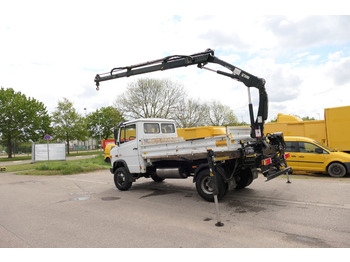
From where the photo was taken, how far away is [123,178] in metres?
8.80

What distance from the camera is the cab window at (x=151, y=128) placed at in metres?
8.57

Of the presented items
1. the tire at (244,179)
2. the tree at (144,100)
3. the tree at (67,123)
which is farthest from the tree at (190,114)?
the tire at (244,179)

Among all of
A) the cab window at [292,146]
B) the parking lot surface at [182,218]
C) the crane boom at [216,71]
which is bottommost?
the parking lot surface at [182,218]

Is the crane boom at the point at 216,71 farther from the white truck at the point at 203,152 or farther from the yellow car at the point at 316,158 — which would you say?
the yellow car at the point at 316,158

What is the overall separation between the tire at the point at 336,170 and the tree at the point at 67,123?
37.8 m

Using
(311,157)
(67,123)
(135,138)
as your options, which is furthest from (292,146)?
(67,123)

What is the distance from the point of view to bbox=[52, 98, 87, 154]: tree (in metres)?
39.6

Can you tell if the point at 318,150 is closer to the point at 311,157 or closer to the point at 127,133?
the point at 311,157

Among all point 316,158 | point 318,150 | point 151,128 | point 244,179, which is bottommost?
point 244,179

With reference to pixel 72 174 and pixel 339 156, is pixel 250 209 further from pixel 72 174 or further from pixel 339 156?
pixel 72 174

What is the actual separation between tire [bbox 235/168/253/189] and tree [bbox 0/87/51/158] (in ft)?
115

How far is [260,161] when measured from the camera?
635cm

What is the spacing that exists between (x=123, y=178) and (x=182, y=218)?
13.2ft

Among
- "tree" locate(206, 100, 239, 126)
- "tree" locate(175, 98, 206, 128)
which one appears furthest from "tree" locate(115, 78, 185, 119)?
"tree" locate(206, 100, 239, 126)
